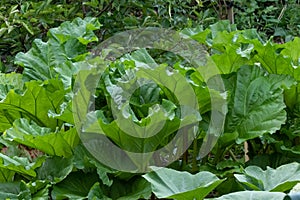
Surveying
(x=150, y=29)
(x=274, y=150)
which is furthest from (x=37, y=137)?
A: (x=150, y=29)

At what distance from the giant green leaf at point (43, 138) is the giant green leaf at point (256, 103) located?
521 mm

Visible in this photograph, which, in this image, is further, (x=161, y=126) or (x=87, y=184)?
(x=87, y=184)

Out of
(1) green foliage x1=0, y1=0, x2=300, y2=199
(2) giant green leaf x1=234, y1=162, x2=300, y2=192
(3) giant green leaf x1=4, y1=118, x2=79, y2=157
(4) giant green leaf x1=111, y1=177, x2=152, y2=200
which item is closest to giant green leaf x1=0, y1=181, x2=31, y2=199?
(1) green foliage x1=0, y1=0, x2=300, y2=199

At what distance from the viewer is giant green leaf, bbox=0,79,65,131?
1806 millimetres

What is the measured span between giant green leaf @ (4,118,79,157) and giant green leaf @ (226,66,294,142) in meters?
0.52

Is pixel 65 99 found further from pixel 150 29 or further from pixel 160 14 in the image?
pixel 160 14

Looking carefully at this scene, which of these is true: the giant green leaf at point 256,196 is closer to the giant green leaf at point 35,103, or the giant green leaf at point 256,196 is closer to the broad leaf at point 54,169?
the broad leaf at point 54,169

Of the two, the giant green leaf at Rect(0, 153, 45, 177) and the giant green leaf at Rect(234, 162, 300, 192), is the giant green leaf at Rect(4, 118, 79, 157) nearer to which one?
the giant green leaf at Rect(0, 153, 45, 177)

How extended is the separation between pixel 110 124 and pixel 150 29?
145 centimetres

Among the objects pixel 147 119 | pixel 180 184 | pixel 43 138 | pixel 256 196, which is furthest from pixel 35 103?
pixel 256 196

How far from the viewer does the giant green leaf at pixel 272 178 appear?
1.33 metres

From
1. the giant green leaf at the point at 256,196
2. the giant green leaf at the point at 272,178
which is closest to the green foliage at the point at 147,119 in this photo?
the giant green leaf at the point at 272,178

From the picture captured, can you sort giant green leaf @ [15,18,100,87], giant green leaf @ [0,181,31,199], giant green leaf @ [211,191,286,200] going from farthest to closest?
giant green leaf @ [15,18,100,87]
giant green leaf @ [0,181,31,199]
giant green leaf @ [211,191,286,200]

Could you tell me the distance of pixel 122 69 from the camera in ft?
6.13
